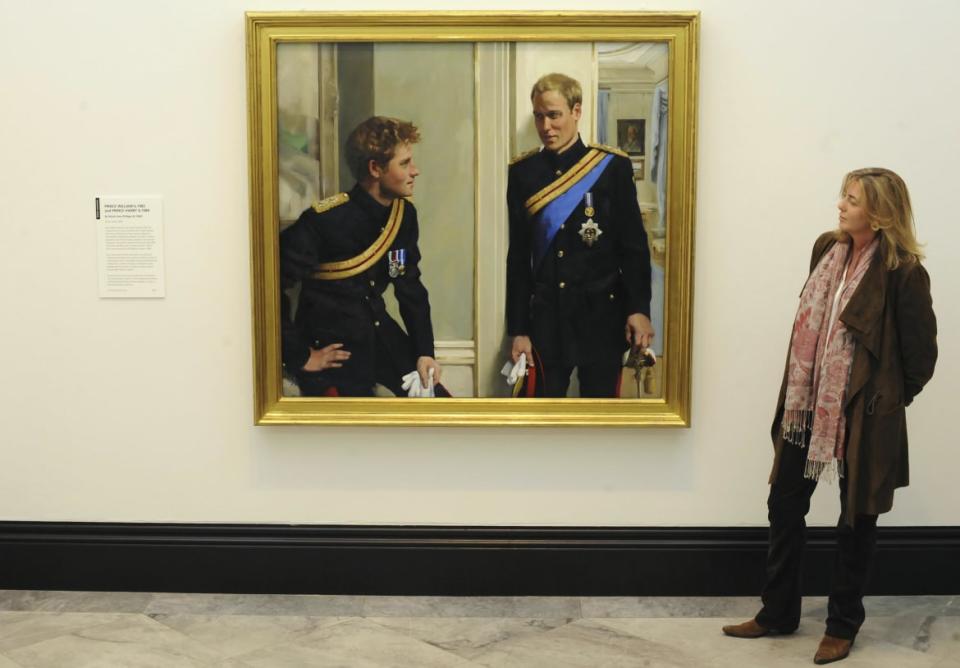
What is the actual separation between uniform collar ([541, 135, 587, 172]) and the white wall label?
1.66 m

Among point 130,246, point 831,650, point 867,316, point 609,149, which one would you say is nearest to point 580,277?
point 609,149

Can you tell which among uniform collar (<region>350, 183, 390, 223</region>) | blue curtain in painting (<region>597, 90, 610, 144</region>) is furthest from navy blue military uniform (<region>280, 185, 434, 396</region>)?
blue curtain in painting (<region>597, 90, 610, 144</region>)

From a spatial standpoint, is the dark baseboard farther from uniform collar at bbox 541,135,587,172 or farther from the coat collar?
uniform collar at bbox 541,135,587,172

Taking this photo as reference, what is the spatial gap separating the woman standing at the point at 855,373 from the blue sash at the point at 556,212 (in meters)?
0.96

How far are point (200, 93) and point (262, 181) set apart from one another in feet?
1.52

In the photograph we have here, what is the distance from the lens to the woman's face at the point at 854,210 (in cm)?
347

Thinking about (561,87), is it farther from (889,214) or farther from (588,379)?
(889,214)

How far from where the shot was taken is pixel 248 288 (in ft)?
13.7

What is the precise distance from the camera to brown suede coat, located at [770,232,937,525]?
3432 mm

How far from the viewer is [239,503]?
14.1 feet

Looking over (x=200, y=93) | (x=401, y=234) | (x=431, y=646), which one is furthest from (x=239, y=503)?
(x=200, y=93)

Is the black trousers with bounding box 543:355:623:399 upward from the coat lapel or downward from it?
downward

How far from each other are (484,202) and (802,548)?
74.0 inches

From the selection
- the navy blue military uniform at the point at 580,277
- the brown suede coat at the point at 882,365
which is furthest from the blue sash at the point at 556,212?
the brown suede coat at the point at 882,365
